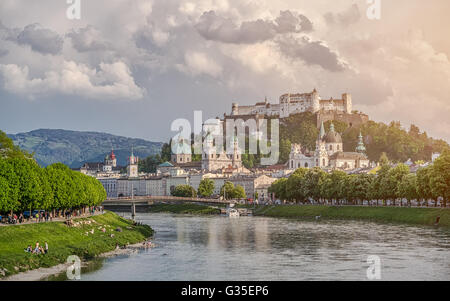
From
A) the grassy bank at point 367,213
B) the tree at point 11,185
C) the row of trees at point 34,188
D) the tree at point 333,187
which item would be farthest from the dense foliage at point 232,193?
the tree at point 11,185

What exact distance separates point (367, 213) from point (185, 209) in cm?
5632

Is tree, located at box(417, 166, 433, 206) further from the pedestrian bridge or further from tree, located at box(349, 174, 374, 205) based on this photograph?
the pedestrian bridge

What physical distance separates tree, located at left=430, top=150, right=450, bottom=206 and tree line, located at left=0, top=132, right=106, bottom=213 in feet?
122

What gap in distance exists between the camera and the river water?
46156mm

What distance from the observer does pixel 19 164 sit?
6378 centimetres

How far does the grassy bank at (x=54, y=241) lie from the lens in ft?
151

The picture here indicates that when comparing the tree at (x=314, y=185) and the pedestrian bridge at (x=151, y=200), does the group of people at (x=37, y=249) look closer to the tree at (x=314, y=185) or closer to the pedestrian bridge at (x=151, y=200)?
the tree at (x=314, y=185)

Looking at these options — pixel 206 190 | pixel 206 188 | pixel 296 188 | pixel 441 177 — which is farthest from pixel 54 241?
pixel 206 188

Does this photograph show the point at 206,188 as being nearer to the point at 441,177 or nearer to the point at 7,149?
the point at 7,149

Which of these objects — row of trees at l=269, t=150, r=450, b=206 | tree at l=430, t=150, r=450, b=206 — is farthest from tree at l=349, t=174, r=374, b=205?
tree at l=430, t=150, r=450, b=206

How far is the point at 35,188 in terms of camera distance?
6216 cm

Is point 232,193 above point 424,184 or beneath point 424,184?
beneath
